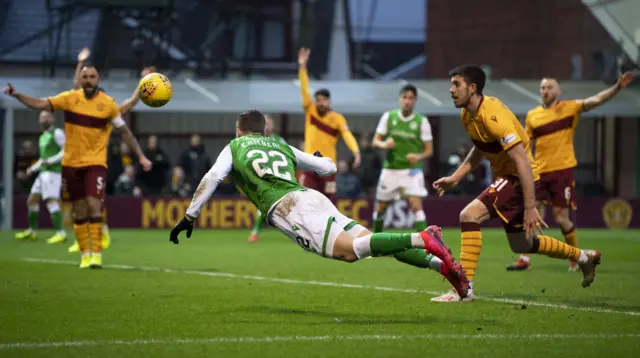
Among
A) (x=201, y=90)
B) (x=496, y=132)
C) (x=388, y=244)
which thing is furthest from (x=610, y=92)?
(x=201, y=90)

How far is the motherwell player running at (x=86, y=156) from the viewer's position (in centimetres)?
Result: 1437


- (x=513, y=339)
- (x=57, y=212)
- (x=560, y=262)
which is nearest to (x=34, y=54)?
(x=57, y=212)

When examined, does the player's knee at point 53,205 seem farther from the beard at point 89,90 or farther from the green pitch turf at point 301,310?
the beard at point 89,90

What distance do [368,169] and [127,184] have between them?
5.79 metres

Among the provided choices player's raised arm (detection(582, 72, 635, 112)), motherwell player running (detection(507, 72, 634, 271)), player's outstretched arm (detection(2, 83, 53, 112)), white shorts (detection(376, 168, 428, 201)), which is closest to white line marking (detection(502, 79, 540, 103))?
white shorts (detection(376, 168, 428, 201))

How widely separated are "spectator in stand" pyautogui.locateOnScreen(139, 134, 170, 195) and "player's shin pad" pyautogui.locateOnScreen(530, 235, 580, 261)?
16.6 meters

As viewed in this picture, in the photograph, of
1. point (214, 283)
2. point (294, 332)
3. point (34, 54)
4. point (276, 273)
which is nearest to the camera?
point (294, 332)

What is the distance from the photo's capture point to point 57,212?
21141 millimetres

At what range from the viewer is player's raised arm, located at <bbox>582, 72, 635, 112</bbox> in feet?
42.9

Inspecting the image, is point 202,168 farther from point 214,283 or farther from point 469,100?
point 469,100

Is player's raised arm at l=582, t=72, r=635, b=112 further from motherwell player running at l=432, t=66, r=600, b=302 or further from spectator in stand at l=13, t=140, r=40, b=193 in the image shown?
spectator in stand at l=13, t=140, r=40, b=193

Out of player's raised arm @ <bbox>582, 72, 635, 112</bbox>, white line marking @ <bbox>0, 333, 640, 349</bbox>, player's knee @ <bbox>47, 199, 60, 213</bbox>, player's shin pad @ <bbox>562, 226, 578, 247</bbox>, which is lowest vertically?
player's knee @ <bbox>47, 199, 60, 213</bbox>

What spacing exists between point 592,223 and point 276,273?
15.9m

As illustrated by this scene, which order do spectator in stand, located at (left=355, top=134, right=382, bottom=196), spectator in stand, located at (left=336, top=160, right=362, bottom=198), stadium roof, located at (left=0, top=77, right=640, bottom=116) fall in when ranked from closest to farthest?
spectator in stand, located at (left=336, top=160, right=362, bottom=198)
stadium roof, located at (left=0, top=77, right=640, bottom=116)
spectator in stand, located at (left=355, top=134, right=382, bottom=196)
